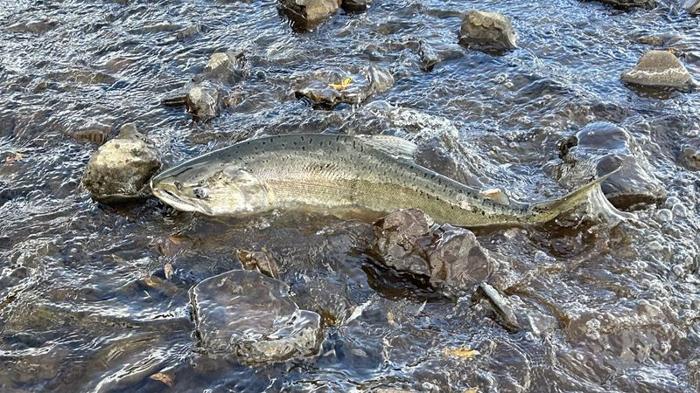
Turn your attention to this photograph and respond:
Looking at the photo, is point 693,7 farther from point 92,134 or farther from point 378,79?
point 92,134

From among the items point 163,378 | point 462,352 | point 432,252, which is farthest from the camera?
point 432,252

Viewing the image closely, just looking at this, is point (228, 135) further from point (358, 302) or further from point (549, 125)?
point (549, 125)

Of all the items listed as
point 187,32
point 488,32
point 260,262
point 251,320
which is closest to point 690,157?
point 488,32

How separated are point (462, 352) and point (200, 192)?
7.54ft

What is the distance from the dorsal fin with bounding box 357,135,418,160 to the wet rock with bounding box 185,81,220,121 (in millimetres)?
1899

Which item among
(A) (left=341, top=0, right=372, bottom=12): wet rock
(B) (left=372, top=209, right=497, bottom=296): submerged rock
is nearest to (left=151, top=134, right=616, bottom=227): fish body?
(B) (left=372, top=209, right=497, bottom=296): submerged rock

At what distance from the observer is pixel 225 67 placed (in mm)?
7215

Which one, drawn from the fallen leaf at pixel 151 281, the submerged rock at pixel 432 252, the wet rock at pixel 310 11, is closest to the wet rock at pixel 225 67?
the wet rock at pixel 310 11

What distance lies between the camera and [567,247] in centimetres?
496

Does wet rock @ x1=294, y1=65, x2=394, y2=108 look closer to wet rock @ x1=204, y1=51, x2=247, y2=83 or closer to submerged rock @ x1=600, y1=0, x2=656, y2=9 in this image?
wet rock @ x1=204, y1=51, x2=247, y2=83

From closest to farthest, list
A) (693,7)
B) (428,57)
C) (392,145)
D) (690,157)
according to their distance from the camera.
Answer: (392,145) → (690,157) → (428,57) → (693,7)

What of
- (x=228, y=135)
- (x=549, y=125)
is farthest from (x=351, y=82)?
(x=549, y=125)

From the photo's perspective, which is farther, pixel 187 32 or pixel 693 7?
pixel 187 32

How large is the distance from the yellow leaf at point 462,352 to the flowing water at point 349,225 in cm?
3
